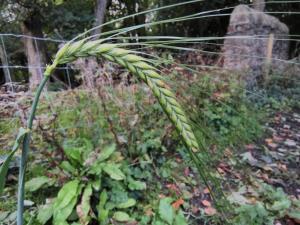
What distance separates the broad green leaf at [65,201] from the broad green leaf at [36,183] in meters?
0.18

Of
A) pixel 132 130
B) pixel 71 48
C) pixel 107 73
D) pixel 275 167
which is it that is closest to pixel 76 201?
pixel 132 130

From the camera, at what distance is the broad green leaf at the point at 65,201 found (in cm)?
160

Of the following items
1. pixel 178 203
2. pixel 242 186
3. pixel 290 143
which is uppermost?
pixel 178 203

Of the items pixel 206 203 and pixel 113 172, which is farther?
pixel 206 203

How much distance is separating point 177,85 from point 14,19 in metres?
6.21

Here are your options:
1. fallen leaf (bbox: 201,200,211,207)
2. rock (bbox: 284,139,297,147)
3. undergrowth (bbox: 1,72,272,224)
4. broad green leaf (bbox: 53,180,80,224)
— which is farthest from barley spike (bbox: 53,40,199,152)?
rock (bbox: 284,139,297,147)

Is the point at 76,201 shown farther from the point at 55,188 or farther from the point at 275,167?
the point at 275,167

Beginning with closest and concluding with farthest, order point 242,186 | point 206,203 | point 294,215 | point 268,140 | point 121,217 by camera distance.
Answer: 1. point 121,217
2. point 294,215
3. point 206,203
4. point 242,186
5. point 268,140

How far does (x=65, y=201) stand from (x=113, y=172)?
35cm

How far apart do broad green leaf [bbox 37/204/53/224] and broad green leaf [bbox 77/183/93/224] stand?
0.16 meters

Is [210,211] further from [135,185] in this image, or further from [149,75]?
[149,75]

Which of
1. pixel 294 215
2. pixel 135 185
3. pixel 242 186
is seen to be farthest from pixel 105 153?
pixel 294 215

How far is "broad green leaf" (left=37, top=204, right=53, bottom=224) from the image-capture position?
1.62m

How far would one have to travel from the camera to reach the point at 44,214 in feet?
5.36
